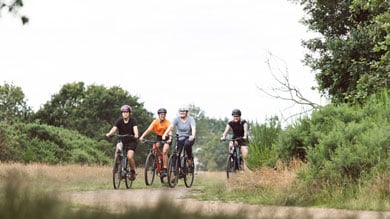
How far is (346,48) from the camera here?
25.5 metres

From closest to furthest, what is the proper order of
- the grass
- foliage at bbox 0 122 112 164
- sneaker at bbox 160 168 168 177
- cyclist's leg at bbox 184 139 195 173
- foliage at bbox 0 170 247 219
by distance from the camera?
foliage at bbox 0 170 247 219 → the grass → cyclist's leg at bbox 184 139 195 173 → sneaker at bbox 160 168 168 177 → foliage at bbox 0 122 112 164

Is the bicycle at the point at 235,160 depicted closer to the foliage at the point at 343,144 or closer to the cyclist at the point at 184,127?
the cyclist at the point at 184,127

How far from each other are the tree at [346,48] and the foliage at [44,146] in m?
14.8

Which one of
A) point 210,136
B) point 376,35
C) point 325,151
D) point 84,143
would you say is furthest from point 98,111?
point 210,136

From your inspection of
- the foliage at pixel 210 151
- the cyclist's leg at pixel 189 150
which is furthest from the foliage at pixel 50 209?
the foliage at pixel 210 151

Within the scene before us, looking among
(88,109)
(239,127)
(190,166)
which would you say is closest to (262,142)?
(239,127)

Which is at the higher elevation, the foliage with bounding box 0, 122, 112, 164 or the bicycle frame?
the foliage with bounding box 0, 122, 112, 164

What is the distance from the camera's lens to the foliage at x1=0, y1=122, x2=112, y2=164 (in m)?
32.2

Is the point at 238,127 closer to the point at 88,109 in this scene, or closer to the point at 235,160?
the point at 235,160

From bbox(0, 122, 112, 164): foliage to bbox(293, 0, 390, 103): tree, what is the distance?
14779 mm

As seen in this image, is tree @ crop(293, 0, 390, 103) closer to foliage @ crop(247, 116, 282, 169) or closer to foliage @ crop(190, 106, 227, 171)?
foliage @ crop(247, 116, 282, 169)

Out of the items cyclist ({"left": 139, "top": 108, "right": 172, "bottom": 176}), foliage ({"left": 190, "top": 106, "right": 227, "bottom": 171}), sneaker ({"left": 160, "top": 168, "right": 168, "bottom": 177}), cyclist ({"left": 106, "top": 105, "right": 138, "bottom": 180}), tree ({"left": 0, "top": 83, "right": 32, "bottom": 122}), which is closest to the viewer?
cyclist ({"left": 106, "top": 105, "right": 138, "bottom": 180})

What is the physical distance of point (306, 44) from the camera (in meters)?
27.7

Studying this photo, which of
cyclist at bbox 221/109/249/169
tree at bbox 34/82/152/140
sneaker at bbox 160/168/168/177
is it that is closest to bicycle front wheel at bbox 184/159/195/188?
sneaker at bbox 160/168/168/177
